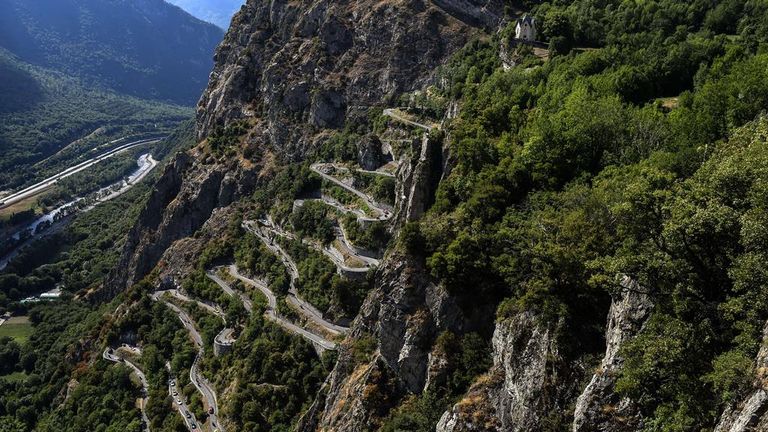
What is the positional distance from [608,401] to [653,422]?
257 centimetres

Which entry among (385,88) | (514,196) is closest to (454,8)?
(385,88)

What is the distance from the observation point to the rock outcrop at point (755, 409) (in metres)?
18.1

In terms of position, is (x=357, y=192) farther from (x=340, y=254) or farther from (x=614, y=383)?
(x=614, y=383)

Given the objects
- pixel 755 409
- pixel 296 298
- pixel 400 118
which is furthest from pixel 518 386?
pixel 400 118

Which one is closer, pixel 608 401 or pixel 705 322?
pixel 705 322

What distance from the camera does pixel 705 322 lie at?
22.2m

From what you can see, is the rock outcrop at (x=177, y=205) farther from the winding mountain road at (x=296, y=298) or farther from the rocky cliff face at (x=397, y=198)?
the winding mountain road at (x=296, y=298)

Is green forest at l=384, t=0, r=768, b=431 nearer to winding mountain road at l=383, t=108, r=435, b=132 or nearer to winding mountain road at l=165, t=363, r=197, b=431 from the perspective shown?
winding mountain road at l=383, t=108, r=435, b=132

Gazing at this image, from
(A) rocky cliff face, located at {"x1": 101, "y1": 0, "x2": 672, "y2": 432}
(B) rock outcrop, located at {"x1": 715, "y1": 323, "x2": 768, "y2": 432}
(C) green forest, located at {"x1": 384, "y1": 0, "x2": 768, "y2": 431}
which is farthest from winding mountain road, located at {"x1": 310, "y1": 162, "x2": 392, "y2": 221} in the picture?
(B) rock outcrop, located at {"x1": 715, "y1": 323, "x2": 768, "y2": 432}

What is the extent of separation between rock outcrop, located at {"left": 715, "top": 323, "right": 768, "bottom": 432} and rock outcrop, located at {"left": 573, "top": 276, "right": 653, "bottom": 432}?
4.65 m

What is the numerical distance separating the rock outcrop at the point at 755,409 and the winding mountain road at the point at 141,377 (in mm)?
74079

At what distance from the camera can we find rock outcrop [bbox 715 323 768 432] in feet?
59.4

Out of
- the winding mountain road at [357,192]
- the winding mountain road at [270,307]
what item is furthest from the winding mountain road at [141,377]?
the winding mountain road at [357,192]

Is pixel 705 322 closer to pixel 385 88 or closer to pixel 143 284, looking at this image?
pixel 385 88
